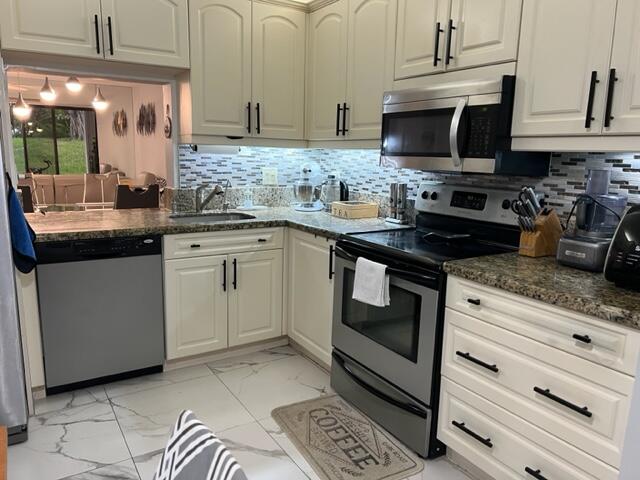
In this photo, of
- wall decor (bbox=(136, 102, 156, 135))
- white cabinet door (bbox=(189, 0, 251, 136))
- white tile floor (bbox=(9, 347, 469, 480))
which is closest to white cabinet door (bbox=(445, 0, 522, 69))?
white cabinet door (bbox=(189, 0, 251, 136))

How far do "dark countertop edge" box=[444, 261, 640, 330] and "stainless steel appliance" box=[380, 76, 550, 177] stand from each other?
1.63 feet

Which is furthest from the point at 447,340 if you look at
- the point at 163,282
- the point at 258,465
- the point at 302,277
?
the point at 163,282

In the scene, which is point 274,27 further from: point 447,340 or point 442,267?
point 447,340

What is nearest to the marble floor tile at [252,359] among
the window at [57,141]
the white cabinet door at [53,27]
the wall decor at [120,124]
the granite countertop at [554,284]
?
the granite countertop at [554,284]

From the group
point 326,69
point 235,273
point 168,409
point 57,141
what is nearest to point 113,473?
point 168,409

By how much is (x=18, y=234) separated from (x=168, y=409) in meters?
1.11

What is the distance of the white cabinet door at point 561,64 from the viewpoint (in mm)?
1671

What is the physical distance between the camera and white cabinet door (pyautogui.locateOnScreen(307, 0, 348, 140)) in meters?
2.95

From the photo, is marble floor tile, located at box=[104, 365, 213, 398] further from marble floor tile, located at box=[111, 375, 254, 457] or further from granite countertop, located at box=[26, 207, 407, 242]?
granite countertop, located at box=[26, 207, 407, 242]

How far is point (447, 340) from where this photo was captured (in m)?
1.90

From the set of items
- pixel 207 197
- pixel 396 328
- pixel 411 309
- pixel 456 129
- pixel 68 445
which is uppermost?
pixel 456 129

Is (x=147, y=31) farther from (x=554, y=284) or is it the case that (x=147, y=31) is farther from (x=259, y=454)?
(x=554, y=284)

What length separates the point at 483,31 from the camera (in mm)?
2061

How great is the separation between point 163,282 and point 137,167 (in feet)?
16.0
